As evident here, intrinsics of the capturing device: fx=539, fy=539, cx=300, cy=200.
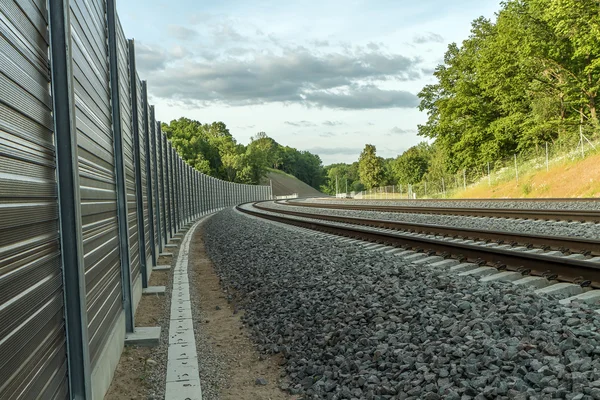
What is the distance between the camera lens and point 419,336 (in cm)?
421

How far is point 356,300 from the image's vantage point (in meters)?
5.54

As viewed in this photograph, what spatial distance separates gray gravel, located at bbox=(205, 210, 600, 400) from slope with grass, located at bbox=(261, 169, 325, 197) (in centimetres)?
13989

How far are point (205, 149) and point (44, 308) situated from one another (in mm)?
122073

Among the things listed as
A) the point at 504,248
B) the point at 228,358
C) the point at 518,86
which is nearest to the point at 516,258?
the point at 504,248

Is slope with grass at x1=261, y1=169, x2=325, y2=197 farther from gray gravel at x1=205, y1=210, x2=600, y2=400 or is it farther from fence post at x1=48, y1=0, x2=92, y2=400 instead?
fence post at x1=48, y1=0, x2=92, y2=400

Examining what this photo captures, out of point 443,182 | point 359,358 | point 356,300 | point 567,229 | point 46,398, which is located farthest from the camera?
point 443,182

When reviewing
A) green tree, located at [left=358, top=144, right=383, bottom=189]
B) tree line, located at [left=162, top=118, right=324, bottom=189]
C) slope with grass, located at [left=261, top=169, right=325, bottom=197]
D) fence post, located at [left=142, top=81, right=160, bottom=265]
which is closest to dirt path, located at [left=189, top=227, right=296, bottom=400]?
fence post, located at [left=142, top=81, right=160, bottom=265]

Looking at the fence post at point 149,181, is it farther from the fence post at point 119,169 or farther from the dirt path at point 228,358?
the fence post at point 119,169

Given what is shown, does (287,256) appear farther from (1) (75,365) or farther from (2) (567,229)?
(1) (75,365)

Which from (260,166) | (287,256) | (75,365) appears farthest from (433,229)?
(260,166)

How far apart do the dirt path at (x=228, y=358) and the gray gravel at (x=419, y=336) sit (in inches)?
6.2

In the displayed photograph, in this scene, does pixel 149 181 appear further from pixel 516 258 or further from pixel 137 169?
pixel 516 258

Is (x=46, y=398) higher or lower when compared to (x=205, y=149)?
lower

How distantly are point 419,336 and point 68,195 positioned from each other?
277 cm
